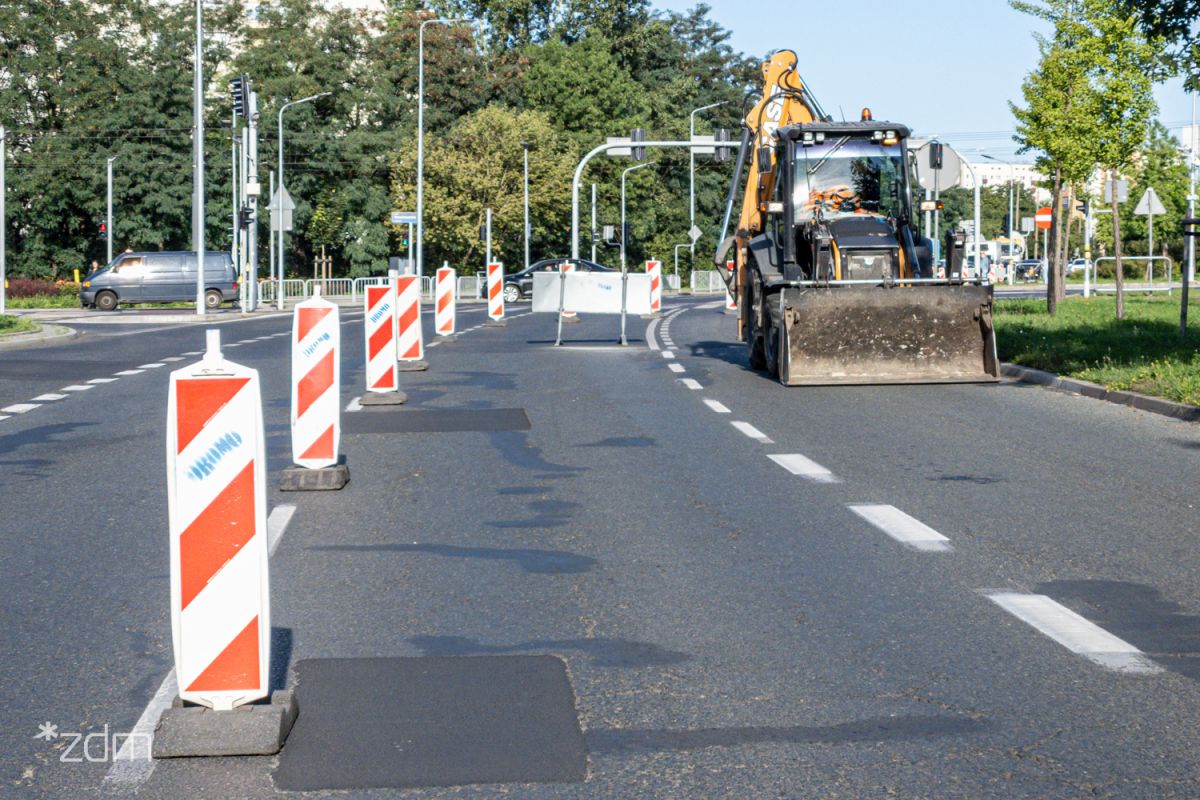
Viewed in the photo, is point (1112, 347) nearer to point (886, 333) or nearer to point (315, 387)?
point (886, 333)

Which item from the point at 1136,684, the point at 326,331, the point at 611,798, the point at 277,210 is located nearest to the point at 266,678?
the point at 611,798

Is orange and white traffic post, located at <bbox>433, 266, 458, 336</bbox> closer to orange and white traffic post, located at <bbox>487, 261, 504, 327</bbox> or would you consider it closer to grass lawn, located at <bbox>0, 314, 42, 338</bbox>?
grass lawn, located at <bbox>0, 314, 42, 338</bbox>

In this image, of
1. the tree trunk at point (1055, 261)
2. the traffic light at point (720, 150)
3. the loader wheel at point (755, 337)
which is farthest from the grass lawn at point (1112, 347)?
the traffic light at point (720, 150)

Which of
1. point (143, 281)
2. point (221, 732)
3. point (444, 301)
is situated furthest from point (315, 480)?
point (143, 281)

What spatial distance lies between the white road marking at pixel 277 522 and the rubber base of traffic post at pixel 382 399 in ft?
20.4

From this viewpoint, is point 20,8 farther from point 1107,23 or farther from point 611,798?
point 611,798

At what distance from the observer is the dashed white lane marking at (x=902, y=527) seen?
8.04m

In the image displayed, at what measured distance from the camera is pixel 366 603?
676cm

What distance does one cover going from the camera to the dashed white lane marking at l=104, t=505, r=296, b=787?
4.54 meters

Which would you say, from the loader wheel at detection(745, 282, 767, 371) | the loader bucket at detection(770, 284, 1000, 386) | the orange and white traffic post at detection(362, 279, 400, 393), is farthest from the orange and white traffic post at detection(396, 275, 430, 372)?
the loader bucket at detection(770, 284, 1000, 386)

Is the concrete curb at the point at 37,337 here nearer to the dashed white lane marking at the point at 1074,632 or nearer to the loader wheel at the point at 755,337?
the loader wheel at the point at 755,337

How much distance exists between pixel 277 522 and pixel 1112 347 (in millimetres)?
14370

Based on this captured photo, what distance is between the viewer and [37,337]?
30.6 metres

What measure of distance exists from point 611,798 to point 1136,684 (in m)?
2.01
